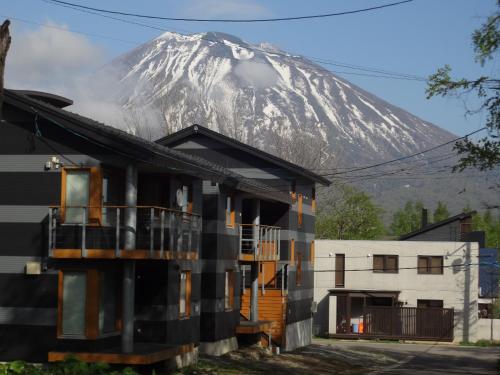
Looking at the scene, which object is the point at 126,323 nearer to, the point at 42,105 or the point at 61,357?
the point at 61,357

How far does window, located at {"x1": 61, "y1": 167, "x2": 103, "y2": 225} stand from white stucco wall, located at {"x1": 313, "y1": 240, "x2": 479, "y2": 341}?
40.6m

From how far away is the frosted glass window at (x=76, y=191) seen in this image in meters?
30.3

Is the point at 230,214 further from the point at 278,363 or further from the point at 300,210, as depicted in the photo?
the point at 300,210

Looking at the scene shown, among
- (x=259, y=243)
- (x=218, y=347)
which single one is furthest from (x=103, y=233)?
(x=259, y=243)

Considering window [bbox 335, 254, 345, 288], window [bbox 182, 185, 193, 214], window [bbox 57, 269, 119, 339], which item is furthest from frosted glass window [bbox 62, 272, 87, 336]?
window [bbox 335, 254, 345, 288]

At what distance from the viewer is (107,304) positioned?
3081cm

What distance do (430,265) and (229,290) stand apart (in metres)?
30.3

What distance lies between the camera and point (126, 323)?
29734mm

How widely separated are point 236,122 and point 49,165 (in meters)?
66.6

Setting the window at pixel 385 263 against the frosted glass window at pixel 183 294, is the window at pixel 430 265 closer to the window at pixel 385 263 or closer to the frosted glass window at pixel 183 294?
the window at pixel 385 263

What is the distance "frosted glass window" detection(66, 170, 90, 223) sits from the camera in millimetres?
30312

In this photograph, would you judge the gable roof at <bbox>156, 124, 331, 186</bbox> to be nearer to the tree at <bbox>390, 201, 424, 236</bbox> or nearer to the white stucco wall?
the white stucco wall

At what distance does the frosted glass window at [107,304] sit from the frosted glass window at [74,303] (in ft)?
1.83

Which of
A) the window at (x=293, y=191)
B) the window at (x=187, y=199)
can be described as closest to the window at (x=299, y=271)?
the window at (x=293, y=191)
